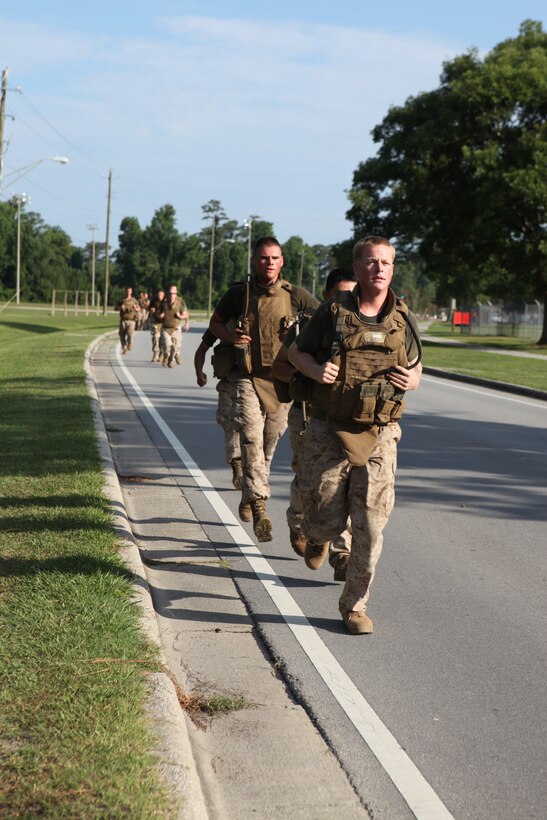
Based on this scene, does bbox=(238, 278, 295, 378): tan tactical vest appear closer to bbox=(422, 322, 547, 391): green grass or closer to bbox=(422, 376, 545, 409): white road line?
bbox=(422, 376, 545, 409): white road line

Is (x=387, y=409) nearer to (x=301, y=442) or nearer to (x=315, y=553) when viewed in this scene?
(x=301, y=442)

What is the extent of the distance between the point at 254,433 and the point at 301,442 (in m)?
1.47

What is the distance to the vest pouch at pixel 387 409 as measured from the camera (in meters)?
5.56

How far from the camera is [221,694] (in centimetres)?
498

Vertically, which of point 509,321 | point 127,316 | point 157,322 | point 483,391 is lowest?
point 509,321

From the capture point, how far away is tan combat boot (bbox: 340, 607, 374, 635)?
583 cm

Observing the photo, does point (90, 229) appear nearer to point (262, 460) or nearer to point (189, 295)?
point (189, 295)

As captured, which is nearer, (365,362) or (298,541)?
(365,362)

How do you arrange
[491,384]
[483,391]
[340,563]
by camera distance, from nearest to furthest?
[340,563]
[483,391]
[491,384]

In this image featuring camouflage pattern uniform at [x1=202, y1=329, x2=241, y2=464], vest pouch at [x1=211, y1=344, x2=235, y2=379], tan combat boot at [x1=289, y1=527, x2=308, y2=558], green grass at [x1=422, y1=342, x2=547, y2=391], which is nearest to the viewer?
tan combat boot at [x1=289, y1=527, x2=308, y2=558]

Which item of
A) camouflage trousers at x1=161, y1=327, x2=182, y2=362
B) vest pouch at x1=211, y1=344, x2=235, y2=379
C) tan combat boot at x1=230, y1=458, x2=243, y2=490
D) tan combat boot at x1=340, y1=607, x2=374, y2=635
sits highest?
vest pouch at x1=211, y1=344, x2=235, y2=379

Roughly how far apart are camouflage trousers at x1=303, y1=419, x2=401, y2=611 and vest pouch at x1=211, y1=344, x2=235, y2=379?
231cm

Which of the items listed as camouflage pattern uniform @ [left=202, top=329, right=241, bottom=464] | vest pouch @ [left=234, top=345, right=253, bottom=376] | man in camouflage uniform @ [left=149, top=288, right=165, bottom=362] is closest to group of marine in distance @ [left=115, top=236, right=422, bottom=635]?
vest pouch @ [left=234, top=345, right=253, bottom=376]

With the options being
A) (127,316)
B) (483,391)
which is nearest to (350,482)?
(483,391)
